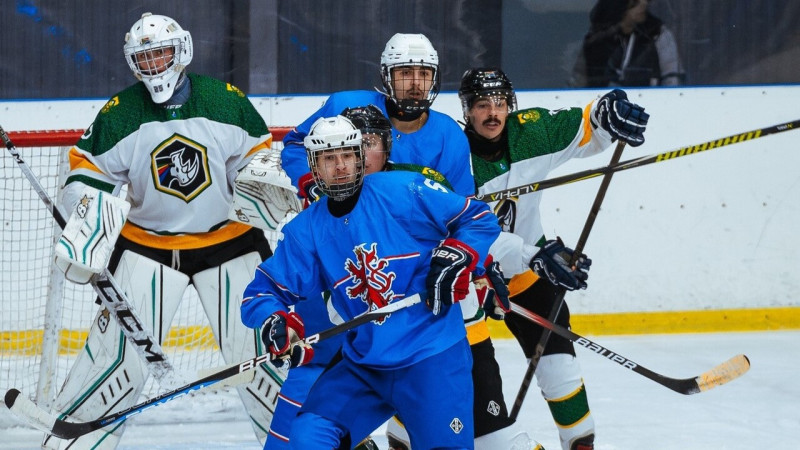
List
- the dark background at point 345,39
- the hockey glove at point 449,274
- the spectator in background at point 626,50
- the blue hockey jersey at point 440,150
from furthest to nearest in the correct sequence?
the spectator in background at point 626,50 < the dark background at point 345,39 < the blue hockey jersey at point 440,150 < the hockey glove at point 449,274

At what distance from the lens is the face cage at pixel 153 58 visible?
3.42 metres

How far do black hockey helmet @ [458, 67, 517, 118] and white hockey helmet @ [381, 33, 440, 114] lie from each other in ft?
0.34

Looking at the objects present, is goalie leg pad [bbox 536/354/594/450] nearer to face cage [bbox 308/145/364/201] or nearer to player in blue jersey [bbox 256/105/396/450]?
player in blue jersey [bbox 256/105/396/450]

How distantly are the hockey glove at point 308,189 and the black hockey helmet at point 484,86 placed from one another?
479mm

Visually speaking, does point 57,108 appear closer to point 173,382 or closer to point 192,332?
point 192,332

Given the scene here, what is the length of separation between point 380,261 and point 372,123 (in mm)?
423

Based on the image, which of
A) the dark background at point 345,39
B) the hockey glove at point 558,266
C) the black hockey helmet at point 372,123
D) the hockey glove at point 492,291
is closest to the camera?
the hockey glove at point 492,291

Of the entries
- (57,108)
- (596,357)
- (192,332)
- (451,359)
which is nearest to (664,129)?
(596,357)

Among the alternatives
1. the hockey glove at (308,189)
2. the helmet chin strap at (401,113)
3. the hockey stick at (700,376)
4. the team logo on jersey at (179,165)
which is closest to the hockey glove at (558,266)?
the hockey stick at (700,376)

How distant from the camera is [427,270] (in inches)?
110

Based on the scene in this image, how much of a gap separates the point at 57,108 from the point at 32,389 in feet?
3.84

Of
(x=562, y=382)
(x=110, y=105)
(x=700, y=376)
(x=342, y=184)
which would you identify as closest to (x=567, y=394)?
(x=562, y=382)

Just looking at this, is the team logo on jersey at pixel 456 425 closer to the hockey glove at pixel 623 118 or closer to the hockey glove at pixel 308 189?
the hockey glove at pixel 308 189

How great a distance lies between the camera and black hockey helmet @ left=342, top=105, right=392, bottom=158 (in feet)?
9.81
